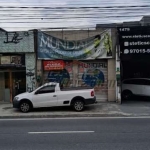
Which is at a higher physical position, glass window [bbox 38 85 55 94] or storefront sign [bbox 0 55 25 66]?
storefront sign [bbox 0 55 25 66]

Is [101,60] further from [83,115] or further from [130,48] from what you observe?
[83,115]

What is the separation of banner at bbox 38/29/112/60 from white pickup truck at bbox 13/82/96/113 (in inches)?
168

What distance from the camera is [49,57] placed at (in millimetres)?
19062

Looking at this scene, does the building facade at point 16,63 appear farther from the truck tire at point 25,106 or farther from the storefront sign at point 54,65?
the truck tire at point 25,106

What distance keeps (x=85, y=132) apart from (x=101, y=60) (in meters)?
10.5

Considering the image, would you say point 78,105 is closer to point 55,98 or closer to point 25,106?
point 55,98

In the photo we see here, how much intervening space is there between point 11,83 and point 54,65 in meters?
3.35

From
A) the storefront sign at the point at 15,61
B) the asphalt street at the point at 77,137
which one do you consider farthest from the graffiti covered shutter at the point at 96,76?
the asphalt street at the point at 77,137

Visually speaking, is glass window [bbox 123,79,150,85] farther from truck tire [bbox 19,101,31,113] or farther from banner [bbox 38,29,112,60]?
truck tire [bbox 19,101,31,113]

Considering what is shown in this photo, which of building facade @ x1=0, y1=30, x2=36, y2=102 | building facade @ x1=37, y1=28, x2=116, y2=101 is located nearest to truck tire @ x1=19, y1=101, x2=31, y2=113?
building facade @ x1=0, y1=30, x2=36, y2=102

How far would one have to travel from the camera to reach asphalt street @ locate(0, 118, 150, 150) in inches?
290

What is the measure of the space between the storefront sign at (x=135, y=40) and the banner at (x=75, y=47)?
86cm

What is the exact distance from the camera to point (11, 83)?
19719 mm

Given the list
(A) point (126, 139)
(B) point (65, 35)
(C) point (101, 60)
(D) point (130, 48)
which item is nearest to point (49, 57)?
(B) point (65, 35)
